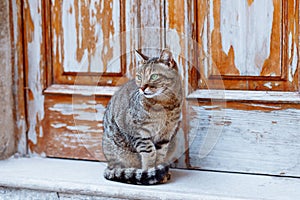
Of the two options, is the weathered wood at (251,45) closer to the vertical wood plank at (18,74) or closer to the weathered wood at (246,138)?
the weathered wood at (246,138)

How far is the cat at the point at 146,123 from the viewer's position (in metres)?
1.51

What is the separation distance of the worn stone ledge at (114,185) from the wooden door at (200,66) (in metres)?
0.06

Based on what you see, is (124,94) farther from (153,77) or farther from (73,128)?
(73,128)

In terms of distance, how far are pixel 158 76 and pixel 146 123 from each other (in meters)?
0.14

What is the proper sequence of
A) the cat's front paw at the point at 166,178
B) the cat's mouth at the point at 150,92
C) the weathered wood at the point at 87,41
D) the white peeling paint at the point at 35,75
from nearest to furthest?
1. the cat's mouth at the point at 150,92
2. the cat's front paw at the point at 166,178
3. the weathered wood at the point at 87,41
4. the white peeling paint at the point at 35,75

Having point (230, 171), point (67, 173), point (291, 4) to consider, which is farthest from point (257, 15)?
point (67, 173)

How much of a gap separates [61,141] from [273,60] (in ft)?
2.51

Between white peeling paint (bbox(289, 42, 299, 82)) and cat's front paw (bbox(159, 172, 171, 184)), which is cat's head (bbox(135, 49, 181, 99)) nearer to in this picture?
cat's front paw (bbox(159, 172, 171, 184))

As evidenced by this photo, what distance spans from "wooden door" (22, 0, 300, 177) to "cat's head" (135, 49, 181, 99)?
179 millimetres

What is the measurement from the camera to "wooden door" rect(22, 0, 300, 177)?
5.36ft

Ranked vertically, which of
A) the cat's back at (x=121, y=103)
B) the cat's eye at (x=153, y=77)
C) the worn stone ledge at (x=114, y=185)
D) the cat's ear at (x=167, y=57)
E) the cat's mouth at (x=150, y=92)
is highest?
the cat's ear at (x=167, y=57)

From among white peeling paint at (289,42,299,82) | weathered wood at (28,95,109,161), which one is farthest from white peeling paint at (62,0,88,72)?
white peeling paint at (289,42,299,82)

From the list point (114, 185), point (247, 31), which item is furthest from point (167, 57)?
point (114, 185)

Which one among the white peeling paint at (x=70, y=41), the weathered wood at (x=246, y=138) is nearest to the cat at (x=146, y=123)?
the weathered wood at (x=246, y=138)
